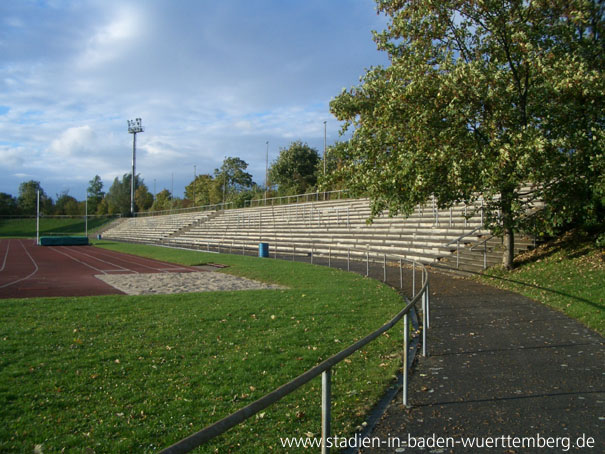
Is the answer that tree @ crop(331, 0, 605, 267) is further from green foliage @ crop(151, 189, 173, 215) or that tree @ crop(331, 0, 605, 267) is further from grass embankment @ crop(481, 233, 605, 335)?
green foliage @ crop(151, 189, 173, 215)

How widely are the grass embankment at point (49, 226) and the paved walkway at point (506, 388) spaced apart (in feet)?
282

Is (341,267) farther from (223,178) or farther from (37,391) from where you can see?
(223,178)

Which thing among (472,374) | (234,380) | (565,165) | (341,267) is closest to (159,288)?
(341,267)

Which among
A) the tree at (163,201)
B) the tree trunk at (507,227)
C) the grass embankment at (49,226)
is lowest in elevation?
the grass embankment at (49,226)

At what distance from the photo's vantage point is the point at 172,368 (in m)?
6.12

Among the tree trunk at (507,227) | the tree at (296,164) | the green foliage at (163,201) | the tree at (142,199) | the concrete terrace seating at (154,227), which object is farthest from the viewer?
the tree at (142,199)

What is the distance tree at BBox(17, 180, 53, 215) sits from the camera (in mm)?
108456

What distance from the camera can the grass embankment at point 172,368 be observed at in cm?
425

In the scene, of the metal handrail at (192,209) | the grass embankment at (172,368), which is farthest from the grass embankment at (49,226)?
the grass embankment at (172,368)

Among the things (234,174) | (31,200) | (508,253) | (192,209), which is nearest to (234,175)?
(234,174)

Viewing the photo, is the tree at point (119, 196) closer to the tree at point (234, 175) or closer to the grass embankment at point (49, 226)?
the grass embankment at point (49, 226)

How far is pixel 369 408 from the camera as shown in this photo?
15.4ft

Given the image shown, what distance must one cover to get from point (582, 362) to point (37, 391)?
22.7 feet

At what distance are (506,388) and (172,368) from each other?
4.17 meters
